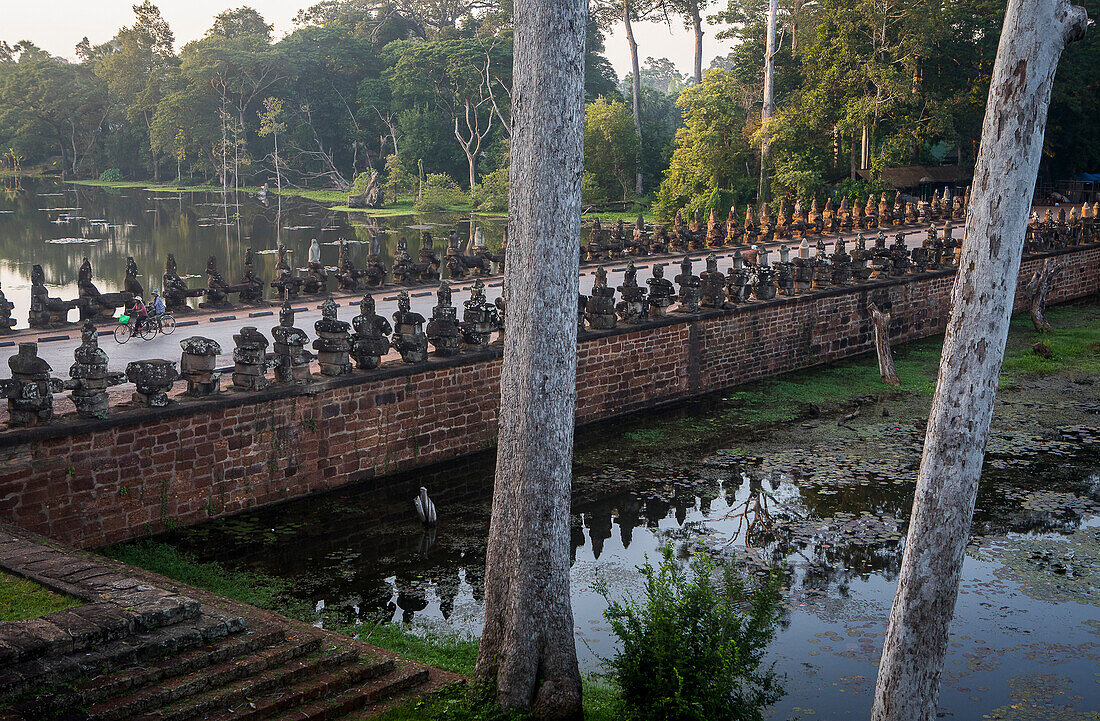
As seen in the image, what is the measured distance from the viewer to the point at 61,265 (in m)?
34.9

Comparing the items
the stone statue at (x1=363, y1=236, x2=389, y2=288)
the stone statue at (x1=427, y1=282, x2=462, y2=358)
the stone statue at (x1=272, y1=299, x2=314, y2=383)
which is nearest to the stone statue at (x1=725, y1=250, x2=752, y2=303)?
the stone statue at (x1=427, y1=282, x2=462, y2=358)

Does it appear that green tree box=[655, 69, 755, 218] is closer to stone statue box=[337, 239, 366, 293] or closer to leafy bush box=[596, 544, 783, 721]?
stone statue box=[337, 239, 366, 293]

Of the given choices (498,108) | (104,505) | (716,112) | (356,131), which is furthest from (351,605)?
(356,131)

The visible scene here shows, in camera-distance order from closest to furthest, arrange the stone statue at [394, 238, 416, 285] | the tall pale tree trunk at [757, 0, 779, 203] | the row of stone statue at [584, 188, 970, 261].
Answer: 1. the stone statue at [394, 238, 416, 285]
2. the row of stone statue at [584, 188, 970, 261]
3. the tall pale tree trunk at [757, 0, 779, 203]

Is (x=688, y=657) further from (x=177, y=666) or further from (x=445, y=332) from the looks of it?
(x=445, y=332)

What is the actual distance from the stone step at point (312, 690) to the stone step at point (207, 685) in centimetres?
11

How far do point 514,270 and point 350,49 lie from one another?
5898 cm

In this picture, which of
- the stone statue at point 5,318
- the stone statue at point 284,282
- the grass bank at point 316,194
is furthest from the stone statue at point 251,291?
the grass bank at point 316,194

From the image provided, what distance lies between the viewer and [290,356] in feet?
42.9

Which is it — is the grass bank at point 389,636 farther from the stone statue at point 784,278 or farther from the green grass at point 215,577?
the stone statue at point 784,278

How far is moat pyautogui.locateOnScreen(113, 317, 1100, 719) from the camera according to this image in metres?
9.49

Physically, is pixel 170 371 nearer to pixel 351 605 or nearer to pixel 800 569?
pixel 351 605

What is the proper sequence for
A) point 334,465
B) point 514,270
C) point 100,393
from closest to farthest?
point 514,270 → point 100,393 → point 334,465

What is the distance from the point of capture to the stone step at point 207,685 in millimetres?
6629
